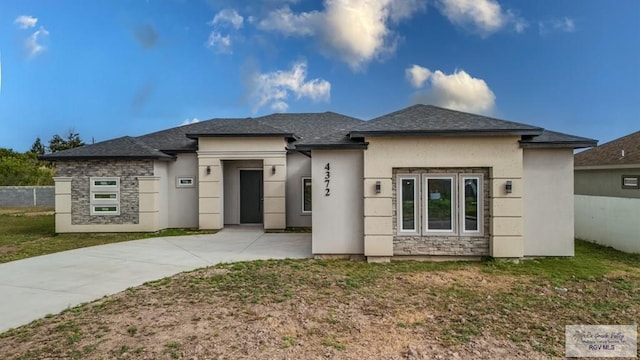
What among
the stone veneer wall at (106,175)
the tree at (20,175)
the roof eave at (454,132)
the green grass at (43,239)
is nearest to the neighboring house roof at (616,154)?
the roof eave at (454,132)

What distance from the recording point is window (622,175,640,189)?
39.8 feet

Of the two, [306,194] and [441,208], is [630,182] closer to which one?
[441,208]

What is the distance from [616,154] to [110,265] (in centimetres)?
1819

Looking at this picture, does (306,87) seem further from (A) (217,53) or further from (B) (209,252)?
(B) (209,252)

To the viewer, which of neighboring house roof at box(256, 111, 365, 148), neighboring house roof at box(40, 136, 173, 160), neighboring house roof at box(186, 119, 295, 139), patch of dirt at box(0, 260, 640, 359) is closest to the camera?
patch of dirt at box(0, 260, 640, 359)

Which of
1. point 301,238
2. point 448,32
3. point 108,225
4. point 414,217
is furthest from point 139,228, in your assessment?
point 448,32

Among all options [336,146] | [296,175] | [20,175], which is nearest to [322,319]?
[336,146]

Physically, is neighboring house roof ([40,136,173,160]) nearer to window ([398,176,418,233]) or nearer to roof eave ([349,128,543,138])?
roof eave ([349,128,543,138])

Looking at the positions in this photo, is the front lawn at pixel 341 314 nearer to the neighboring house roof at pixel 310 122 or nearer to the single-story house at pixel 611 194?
the single-story house at pixel 611 194

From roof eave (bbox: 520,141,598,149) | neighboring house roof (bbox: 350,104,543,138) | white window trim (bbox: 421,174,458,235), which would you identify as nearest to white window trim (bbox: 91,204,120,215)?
neighboring house roof (bbox: 350,104,543,138)

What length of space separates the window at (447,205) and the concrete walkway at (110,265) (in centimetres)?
311

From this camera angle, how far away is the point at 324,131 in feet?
54.0

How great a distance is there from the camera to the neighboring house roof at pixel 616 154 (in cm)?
1269

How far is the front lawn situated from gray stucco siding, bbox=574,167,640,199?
6.42m
